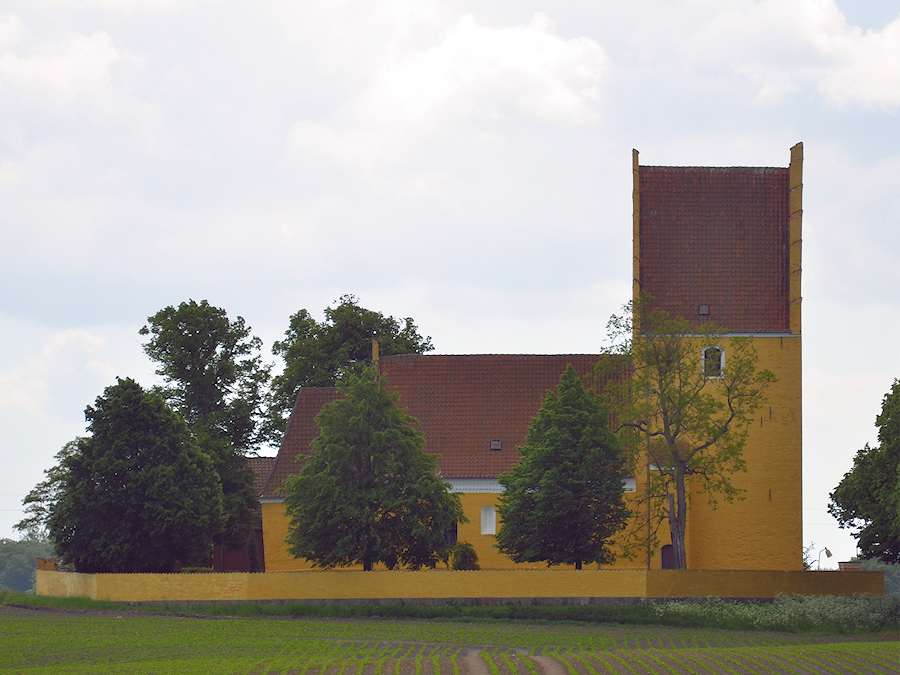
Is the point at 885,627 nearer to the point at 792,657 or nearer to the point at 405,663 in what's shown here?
the point at 792,657

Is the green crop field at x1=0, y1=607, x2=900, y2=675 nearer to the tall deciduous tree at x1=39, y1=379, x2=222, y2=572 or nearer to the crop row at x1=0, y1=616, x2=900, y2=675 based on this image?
the crop row at x1=0, y1=616, x2=900, y2=675

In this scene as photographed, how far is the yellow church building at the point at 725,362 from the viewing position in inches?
1741

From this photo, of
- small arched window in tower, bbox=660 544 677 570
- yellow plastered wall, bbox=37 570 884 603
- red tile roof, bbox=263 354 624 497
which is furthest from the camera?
red tile roof, bbox=263 354 624 497

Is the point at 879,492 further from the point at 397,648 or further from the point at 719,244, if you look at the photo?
the point at 397,648

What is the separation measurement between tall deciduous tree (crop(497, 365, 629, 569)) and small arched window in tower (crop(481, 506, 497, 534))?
535 centimetres

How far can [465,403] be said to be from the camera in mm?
48344

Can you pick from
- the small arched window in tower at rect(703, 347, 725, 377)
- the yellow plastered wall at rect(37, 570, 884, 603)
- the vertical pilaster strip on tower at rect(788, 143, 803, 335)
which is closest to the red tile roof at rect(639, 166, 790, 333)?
the vertical pilaster strip on tower at rect(788, 143, 803, 335)

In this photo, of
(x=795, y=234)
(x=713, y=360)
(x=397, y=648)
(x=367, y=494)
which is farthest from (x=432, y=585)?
(x=795, y=234)

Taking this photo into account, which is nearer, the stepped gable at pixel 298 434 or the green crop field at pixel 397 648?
the green crop field at pixel 397 648

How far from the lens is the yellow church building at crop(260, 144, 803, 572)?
145ft

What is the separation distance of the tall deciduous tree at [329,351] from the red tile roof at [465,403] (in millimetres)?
5082

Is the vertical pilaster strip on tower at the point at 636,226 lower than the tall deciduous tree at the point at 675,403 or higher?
higher

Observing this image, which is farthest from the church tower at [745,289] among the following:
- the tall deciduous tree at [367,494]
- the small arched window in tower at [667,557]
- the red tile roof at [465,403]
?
the tall deciduous tree at [367,494]

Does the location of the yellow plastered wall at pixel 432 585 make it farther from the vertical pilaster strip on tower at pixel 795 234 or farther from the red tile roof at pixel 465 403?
the vertical pilaster strip on tower at pixel 795 234
